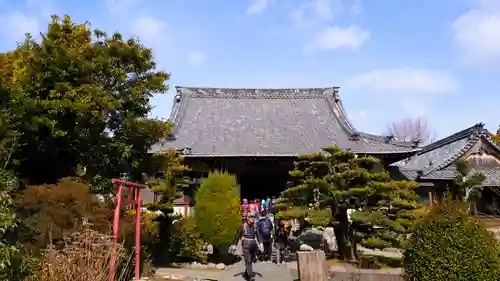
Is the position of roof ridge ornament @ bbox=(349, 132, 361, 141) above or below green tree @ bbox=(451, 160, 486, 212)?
above

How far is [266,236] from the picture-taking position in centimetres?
1102

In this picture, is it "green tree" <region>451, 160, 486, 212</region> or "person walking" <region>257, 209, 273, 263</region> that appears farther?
"green tree" <region>451, 160, 486, 212</region>

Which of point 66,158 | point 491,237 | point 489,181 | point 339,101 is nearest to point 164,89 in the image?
point 66,158

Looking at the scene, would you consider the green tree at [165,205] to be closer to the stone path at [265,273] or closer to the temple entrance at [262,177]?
the stone path at [265,273]

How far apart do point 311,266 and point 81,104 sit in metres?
6.11

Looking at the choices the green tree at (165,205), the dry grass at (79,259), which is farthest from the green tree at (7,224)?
the green tree at (165,205)

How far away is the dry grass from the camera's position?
20.4 ft

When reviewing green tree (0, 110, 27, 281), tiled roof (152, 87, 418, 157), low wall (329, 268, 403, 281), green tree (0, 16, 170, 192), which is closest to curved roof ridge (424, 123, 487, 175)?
tiled roof (152, 87, 418, 157)

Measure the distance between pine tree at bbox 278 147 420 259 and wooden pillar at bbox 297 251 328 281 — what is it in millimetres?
2530

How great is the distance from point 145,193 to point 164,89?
7275mm

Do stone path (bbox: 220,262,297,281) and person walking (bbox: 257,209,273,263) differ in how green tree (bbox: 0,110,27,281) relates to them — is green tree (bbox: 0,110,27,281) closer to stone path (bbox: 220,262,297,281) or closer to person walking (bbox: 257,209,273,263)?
stone path (bbox: 220,262,297,281)

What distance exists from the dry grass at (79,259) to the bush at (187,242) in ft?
16.1

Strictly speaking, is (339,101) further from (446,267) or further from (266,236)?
(446,267)

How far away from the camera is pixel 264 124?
20719mm
